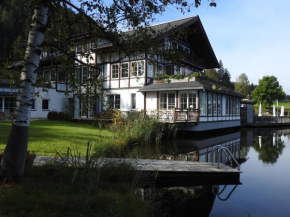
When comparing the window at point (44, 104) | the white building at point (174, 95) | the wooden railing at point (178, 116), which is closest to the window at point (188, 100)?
the white building at point (174, 95)

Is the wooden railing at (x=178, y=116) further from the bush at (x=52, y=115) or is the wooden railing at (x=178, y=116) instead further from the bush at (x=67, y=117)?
the bush at (x=52, y=115)

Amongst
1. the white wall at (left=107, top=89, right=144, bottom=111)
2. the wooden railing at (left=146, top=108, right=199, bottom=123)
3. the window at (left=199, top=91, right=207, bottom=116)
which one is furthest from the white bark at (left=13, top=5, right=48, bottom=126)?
the white wall at (left=107, top=89, right=144, bottom=111)

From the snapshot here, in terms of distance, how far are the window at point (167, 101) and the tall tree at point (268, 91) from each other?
43118mm

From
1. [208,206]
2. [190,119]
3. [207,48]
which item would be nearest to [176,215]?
[208,206]

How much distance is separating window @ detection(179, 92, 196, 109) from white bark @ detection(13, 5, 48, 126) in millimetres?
15538

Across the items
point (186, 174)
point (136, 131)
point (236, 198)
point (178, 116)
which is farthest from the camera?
point (178, 116)

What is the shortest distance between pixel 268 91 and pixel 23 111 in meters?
58.9

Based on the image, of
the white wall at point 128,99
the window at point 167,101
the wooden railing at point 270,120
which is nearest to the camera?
the window at point 167,101

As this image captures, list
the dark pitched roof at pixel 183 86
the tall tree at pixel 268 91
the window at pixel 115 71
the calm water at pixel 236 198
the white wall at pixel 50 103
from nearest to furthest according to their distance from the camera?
the calm water at pixel 236 198
the dark pitched roof at pixel 183 86
the window at pixel 115 71
the white wall at pixel 50 103
the tall tree at pixel 268 91

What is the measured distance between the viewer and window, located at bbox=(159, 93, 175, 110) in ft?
65.1

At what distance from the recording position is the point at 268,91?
5553 cm

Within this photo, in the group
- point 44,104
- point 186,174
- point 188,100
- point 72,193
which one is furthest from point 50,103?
point 72,193

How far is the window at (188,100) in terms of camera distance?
19062mm

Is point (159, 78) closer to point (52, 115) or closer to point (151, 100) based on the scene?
point (151, 100)
